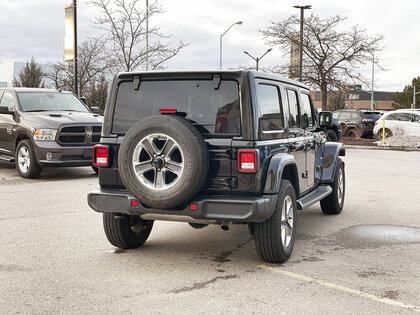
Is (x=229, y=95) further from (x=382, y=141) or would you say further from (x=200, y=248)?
(x=382, y=141)

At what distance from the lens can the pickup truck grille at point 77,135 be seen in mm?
11805

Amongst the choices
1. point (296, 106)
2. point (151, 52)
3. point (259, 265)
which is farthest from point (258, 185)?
point (151, 52)

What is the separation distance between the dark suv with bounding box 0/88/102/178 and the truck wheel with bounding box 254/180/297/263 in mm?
6996

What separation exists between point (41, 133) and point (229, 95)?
744 cm

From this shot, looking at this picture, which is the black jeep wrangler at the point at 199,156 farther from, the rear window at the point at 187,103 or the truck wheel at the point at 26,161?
the truck wheel at the point at 26,161

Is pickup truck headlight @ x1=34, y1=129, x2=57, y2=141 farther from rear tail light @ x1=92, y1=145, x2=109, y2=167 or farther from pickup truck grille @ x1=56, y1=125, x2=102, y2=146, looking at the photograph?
rear tail light @ x1=92, y1=145, x2=109, y2=167

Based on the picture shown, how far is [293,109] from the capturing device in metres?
6.61

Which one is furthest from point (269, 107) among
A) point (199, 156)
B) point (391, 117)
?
point (391, 117)

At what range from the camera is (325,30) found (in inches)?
1323

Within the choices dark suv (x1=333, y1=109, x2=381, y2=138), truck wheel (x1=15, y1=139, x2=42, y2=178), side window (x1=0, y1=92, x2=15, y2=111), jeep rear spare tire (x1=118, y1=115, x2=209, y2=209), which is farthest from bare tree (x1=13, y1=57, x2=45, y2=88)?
jeep rear spare tire (x1=118, y1=115, x2=209, y2=209)

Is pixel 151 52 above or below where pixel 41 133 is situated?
above

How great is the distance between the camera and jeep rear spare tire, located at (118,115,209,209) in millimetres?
5016

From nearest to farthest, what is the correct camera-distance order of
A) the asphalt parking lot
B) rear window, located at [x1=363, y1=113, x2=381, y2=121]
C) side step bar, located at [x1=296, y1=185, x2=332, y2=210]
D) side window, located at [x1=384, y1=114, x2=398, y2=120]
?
the asphalt parking lot, side step bar, located at [x1=296, y1=185, x2=332, y2=210], side window, located at [x1=384, y1=114, x2=398, y2=120], rear window, located at [x1=363, y1=113, x2=381, y2=121]

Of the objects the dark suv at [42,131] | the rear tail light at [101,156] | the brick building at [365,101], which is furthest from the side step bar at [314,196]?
the brick building at [365,101]
